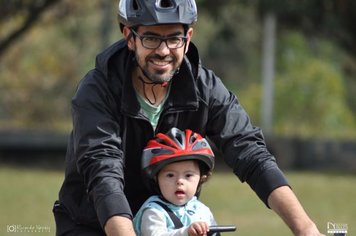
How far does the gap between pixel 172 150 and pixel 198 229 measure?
511 mm

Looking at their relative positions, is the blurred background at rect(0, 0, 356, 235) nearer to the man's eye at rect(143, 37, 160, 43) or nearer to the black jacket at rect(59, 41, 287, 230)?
the black jacket at rect(59, 41, 287, 230)

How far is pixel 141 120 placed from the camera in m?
5.00

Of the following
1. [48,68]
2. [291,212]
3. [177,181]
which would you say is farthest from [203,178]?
[48,68]

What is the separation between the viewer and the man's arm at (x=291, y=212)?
469cm

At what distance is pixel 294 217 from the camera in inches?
188

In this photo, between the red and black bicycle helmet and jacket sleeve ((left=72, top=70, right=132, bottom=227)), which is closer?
jacket sleeve ((left=72, top=70, right=132, bottom=227))

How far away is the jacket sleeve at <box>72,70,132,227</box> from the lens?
15.2ft

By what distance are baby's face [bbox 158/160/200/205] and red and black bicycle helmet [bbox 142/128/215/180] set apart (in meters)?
0.04

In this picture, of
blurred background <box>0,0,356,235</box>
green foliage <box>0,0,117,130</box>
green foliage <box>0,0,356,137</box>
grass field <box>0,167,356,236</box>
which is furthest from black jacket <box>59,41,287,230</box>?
green foliage <box>0,0,117,130</box>

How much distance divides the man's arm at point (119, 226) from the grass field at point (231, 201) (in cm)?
786

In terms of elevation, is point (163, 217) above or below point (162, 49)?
below

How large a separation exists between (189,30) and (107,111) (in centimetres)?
54

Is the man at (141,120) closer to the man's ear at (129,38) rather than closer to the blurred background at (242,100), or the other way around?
the man's ear at (129,38)

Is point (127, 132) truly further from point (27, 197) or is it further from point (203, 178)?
point (27, 197)
